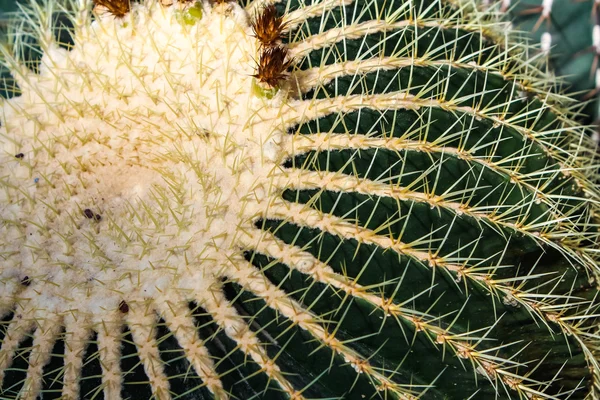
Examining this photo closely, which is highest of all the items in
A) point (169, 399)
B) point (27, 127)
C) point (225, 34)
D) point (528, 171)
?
point (225, 34)

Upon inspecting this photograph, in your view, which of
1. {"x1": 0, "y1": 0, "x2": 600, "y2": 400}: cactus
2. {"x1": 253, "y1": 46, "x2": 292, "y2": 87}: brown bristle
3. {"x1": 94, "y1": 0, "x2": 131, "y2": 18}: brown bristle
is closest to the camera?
{"x1": 0, "y1": 0, "x2": 600, "y2": 400}: cactus

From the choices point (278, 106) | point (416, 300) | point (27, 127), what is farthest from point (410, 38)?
point (27, 127)

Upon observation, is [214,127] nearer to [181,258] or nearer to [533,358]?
[181,258]

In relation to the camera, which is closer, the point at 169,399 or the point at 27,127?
the point at 169,399

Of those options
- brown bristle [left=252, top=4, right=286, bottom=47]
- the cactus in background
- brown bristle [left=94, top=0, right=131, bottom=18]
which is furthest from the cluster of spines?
the cactus in background

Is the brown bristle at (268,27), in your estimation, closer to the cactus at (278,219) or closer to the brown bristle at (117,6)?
the cactus at (278,219)

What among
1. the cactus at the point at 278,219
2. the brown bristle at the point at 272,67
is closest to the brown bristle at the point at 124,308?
the cactus at the point at 278,219

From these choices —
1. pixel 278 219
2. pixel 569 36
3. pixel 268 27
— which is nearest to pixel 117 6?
pixel 268 27

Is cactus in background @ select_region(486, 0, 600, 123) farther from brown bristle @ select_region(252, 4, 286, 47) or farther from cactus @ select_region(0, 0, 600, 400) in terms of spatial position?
brown bristle @ select_region(252, 4, 286, 47)
